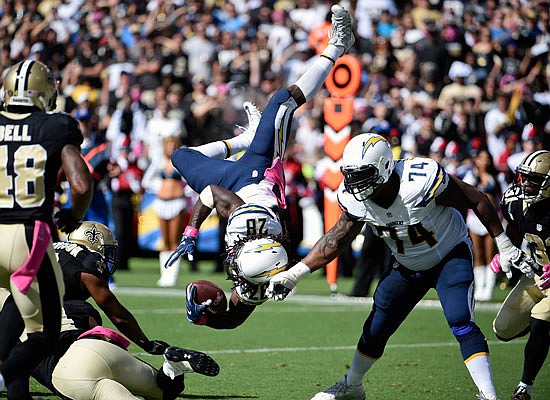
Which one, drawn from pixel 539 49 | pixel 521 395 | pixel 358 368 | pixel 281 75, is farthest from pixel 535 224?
pixel 281 75

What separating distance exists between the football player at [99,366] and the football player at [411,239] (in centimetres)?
65

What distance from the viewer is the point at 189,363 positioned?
5.36m

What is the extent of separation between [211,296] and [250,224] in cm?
56

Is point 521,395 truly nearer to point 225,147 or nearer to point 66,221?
point 66,221

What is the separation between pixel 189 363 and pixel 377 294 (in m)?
1.37

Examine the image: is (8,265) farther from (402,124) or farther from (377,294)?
(402,124)

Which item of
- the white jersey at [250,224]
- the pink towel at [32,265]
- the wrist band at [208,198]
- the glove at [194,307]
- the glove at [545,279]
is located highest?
the pink towel at [32,265]

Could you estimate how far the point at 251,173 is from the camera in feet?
24.5

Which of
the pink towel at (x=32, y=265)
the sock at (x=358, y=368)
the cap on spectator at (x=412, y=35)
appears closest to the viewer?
the pink towel at (x=32, y=265)

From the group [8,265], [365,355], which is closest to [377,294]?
[365,355]

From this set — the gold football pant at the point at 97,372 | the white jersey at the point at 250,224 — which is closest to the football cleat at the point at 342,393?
the white jersey at the point at 250,224

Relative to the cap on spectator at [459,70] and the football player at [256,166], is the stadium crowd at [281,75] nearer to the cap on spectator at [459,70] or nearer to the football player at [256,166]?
the cap on spectator at [459,70]

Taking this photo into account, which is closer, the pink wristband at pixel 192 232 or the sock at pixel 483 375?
the sock at pixel 483 375

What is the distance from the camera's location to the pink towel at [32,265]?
4758mm
